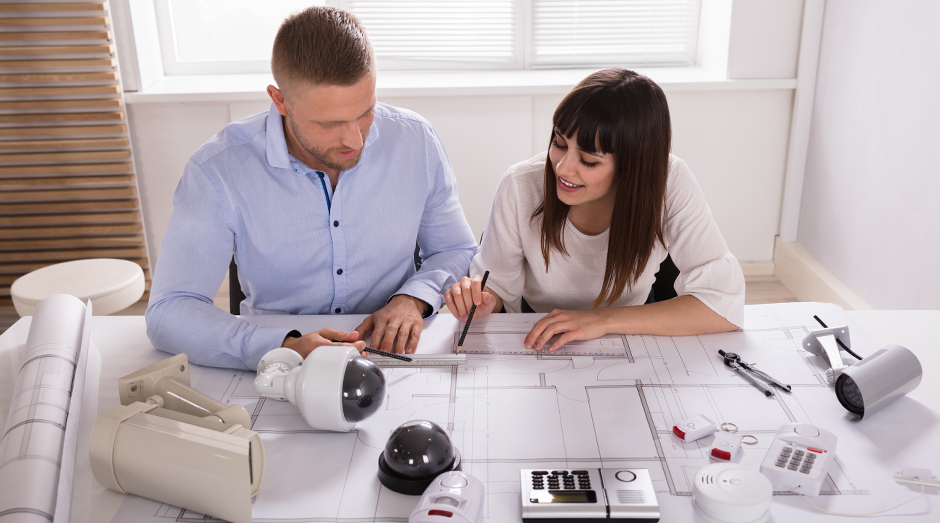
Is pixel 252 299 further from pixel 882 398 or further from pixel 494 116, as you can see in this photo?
pixel 494 116

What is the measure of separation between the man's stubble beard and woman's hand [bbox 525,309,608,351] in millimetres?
547

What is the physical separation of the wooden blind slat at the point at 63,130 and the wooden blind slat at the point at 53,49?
1.06ft

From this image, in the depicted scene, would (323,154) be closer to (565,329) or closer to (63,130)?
(565,329)

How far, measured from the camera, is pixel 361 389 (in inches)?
43.3

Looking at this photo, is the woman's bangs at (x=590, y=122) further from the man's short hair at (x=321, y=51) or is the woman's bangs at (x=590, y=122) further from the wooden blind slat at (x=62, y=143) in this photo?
the wooden blind slat at (x=62, y=143)

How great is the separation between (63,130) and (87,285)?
3.08ft

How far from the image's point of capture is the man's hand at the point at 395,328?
56.2 inches

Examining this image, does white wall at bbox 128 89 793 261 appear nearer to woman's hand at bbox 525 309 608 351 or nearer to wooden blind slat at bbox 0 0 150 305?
wooden blind slat at bbox 0 0 150 305

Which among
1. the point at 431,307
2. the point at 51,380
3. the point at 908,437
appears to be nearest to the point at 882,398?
the point at 908,437

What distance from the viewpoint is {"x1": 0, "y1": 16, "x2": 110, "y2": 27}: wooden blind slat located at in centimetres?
302

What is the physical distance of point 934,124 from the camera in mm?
2363

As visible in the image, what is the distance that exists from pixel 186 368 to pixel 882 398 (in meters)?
1.18

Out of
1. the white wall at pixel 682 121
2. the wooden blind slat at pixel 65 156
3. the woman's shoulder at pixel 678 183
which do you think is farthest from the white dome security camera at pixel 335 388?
the wooden blind slat at pixel 65 156

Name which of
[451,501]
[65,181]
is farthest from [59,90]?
[451,501]
